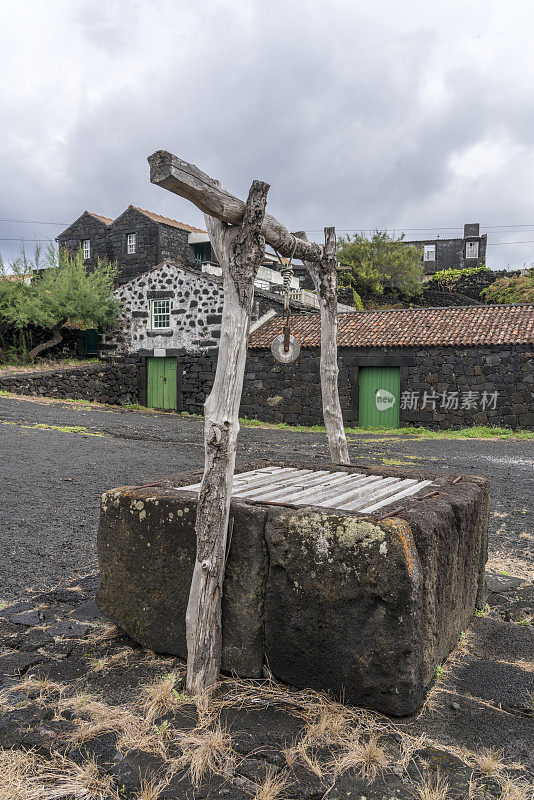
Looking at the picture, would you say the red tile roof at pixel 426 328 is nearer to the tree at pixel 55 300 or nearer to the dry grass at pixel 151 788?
the tree at pixel 55 300

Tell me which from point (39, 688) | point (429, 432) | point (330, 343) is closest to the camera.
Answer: point (39, 688)

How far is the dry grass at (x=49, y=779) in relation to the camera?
202 cm

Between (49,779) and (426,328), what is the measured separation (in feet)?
56.1

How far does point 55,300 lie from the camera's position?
67.3ft

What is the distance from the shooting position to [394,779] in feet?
6.97

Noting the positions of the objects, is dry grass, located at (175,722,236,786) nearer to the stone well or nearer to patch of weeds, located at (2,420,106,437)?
the stone well

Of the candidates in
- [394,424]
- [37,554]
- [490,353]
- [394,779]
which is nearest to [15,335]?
[394,424]

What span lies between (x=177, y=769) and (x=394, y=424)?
16153 millimetres

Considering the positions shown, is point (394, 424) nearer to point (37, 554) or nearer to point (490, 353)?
point (490, 353)

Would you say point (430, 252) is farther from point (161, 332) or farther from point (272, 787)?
point (272, 787)

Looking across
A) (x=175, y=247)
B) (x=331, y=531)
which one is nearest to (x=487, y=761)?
(x=331, y=531)

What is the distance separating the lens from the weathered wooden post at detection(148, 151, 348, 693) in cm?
269

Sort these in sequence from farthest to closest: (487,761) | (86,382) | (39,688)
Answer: (86,382), (39,688), (487,761)

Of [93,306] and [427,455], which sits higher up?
[93,306]
